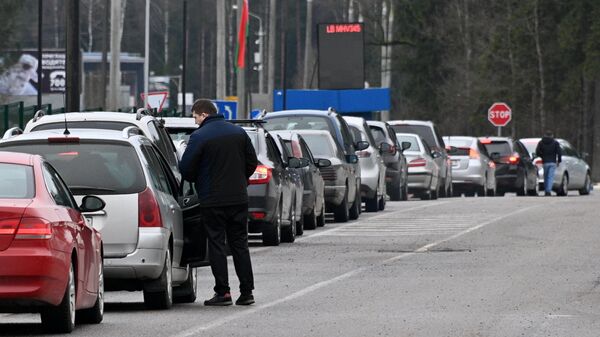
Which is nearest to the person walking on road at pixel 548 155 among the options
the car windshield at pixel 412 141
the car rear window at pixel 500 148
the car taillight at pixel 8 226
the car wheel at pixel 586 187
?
the car rear window at pixel 500 148

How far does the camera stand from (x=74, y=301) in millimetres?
13117

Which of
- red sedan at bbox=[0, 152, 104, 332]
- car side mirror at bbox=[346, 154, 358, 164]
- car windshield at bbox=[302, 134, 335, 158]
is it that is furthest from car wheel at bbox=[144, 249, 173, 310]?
car side mirror at bbox=[346, 154, 358, 164]

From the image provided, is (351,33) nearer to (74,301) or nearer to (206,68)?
(74,301)

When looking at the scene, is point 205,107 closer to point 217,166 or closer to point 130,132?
point 217,166

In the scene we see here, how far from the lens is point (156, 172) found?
15594 millimetres

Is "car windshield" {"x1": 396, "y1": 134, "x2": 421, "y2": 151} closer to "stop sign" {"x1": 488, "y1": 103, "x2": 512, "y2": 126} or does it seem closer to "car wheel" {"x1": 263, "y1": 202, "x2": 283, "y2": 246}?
"car wheel" {"x1": 263, "y1": 202, "x2": 283, "y2": 246}

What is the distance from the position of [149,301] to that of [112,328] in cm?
172

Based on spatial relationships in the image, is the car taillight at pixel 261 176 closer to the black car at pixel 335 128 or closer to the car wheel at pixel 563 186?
the black car at pixel 335 128

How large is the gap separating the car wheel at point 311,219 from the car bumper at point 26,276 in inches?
657

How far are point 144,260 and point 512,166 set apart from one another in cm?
3359

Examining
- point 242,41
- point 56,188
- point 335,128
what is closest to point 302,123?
point 335,128

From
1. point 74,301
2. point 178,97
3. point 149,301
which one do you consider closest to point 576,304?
point 149,301

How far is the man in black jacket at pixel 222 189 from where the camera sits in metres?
15.9

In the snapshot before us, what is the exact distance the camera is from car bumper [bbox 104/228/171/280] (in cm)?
1494
